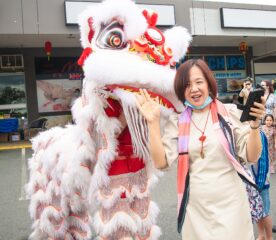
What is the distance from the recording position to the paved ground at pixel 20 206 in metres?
3.82

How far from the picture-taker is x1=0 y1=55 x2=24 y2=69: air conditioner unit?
42.3 feet

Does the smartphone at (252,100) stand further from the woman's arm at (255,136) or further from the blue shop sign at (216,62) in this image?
the blue shop sign at (216,62)

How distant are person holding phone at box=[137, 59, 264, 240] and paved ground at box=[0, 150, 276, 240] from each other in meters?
1.77

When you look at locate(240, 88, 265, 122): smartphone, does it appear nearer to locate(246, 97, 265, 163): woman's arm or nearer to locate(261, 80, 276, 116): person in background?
locate(246, 97, 265, 163): woman's arm

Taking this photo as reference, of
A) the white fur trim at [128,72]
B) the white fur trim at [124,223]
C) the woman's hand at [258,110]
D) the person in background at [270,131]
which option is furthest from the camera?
the person in background at [270,131]

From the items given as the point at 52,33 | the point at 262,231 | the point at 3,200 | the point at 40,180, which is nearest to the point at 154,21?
the point at 40,180

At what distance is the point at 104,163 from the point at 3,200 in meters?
3.44

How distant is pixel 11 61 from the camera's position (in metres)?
13.0

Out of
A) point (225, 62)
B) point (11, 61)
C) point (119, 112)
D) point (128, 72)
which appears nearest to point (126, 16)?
point (128, 72)

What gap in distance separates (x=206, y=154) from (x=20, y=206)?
11.8ft

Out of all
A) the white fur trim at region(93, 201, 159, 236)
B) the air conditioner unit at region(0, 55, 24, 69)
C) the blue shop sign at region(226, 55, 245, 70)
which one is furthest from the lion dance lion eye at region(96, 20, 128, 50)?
the blue shop sign at region(226, 55, 245, 70)

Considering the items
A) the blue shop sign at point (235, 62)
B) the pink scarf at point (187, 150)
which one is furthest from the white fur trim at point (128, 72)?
the blue shop sign at point (235, 62)

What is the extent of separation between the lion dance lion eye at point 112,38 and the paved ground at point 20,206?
2.05 m

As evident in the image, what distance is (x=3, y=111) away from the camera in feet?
43.3
